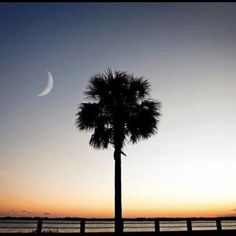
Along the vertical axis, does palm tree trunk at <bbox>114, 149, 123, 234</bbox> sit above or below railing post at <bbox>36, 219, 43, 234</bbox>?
above

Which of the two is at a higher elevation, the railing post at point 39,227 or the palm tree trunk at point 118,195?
the palm tree trunk at point 118,195

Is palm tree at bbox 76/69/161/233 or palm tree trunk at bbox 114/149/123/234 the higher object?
palm tree at bbox 76/69/161/233

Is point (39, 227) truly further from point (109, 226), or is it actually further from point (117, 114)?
point (109, 226)

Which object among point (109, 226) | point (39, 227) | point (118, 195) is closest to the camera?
point (39, 227)

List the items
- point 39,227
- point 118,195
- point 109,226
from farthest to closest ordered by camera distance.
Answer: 1. point 109,226
2. point 118,195
3. point 39,227

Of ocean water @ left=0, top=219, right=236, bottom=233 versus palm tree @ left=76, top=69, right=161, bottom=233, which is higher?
palm tree @ left=76, top=69, right=161, bottom=233

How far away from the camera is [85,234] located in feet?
47.0

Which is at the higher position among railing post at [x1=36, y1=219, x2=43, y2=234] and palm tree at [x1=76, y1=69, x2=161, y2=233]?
palm tree at [x1=76, y1=69, x2=161, y2=233]

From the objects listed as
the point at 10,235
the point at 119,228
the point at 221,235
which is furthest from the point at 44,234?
the point at 221,235

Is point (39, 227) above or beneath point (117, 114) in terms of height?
beneath

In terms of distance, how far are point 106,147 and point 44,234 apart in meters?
5.38

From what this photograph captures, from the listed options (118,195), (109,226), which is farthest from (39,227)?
(109,226)

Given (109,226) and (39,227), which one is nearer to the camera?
(39,227)

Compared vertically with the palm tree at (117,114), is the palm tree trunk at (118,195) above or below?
below
